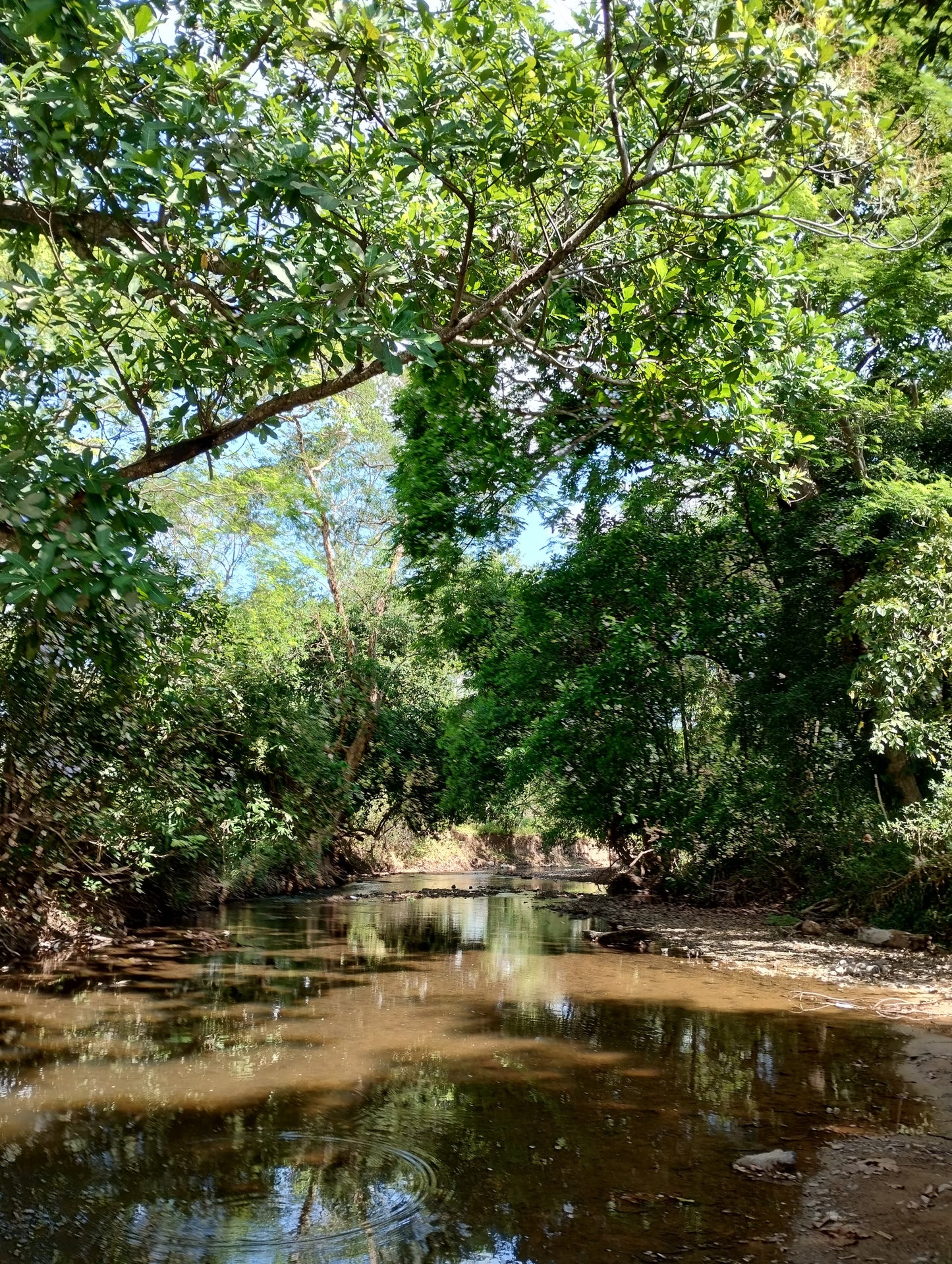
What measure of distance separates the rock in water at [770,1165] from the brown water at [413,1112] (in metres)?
0.10

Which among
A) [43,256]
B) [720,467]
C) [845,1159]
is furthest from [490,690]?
[845,1159]

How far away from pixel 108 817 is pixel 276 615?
10.5 metres

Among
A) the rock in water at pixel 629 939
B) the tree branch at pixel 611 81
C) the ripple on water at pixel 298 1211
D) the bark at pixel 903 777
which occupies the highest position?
the tree branch at pixel 611 81

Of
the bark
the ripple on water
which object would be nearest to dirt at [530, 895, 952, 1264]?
the ripple on water

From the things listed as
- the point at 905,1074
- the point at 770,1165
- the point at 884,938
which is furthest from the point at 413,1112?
the point at 884,938

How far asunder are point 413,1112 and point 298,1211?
1367 mm

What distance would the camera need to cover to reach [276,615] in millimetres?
20500

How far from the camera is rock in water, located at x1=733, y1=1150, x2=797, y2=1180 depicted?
4062 millimetres

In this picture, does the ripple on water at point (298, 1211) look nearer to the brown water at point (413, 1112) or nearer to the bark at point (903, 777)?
the brown water at point (413, 1112)

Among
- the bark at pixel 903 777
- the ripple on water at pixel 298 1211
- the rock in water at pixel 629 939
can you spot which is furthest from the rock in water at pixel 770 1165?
the bark at pixel 903 777

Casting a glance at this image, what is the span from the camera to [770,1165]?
413 cm

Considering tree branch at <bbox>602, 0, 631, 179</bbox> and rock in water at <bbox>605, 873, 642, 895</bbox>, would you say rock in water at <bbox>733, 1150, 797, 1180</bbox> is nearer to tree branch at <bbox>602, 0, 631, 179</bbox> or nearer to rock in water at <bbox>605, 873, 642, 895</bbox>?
tree branch at <bbox>602, 0, 631, 179</bbox>

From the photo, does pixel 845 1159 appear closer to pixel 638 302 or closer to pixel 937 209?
pixel 638 302

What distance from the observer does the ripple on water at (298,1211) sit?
133 inches
